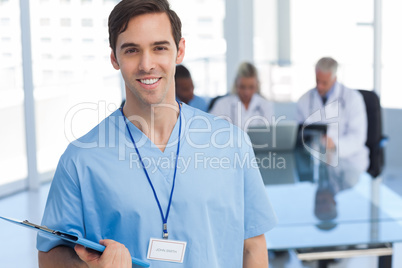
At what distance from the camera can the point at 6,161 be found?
4.65 m

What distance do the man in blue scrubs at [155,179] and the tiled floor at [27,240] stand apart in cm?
183

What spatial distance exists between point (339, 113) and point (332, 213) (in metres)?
1.39

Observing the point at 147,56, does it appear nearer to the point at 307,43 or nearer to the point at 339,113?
the point at 339,113

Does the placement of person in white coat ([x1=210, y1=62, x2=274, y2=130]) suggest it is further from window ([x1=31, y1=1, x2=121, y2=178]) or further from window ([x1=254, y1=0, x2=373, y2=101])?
window ([x1=254, y1=0, x2=373, y2=101])

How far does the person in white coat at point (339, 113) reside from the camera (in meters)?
3.38

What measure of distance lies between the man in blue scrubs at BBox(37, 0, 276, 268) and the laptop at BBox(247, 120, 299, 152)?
1943 mm

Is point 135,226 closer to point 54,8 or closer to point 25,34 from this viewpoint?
point 25,34

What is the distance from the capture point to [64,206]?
1.09 meters

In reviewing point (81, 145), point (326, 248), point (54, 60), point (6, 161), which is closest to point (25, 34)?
point (54, 60)

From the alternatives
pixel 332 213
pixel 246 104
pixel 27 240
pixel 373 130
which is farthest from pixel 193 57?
pixel 332 213

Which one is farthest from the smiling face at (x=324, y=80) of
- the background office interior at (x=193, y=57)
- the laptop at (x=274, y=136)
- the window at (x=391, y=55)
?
the window at (x=391, y=55)

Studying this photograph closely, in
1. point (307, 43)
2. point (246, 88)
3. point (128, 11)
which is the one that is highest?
point (307, 43)

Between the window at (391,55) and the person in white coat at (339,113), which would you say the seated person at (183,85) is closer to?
the person in white coat at (339,113)

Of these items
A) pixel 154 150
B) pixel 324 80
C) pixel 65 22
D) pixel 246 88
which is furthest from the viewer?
pixel 65 22
